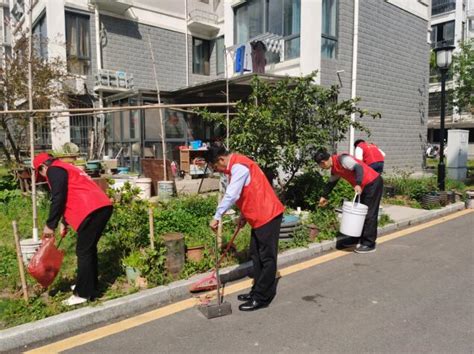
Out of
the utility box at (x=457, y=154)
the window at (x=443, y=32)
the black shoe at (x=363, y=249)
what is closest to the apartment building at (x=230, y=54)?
the utility box at (x=457, y=154)

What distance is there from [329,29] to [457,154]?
19.9 ft

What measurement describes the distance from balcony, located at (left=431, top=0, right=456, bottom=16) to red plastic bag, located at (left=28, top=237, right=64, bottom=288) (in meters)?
37.4

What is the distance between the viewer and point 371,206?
6051mm

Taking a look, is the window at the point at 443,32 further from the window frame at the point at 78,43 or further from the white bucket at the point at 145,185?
the white bucket at the point at 145,185

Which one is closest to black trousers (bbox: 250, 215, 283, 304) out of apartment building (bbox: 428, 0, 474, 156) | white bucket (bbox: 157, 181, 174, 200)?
white bucket (bbox: 157, 181, 174, 200)

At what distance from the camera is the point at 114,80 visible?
1548 cm

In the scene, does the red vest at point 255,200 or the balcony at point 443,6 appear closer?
the red vest at point 255,200

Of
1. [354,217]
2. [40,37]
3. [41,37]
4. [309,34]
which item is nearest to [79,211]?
[354,217]

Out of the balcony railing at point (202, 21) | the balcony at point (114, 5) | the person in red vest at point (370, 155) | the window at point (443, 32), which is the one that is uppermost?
the window at point (443, 32)

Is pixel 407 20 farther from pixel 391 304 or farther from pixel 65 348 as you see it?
pixel 65 348

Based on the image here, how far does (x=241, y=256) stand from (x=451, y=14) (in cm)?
3531

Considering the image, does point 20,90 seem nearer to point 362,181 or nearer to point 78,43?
point 78,43

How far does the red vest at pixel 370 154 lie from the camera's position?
8.16m

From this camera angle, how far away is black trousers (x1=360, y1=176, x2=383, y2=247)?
6.00 m
